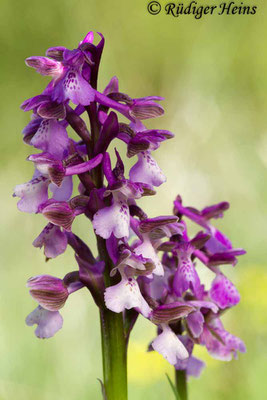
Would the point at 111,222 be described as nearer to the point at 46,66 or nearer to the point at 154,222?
the point at 154,222

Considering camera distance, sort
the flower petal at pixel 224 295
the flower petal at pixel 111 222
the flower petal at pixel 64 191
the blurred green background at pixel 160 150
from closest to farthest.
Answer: the flower petal at pixel 111 222 < the flower petal at pixel 64 191 < the flower petal at pixel 224 295 < the blurred green background at pixel 160 150

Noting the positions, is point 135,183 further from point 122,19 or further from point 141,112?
point 122,19

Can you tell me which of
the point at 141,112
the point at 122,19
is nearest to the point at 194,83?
the point at 122,19

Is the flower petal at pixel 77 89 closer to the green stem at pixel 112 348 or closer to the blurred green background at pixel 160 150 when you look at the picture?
the green stem at pixel 112 348

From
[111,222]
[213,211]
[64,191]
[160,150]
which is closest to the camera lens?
[111,222]

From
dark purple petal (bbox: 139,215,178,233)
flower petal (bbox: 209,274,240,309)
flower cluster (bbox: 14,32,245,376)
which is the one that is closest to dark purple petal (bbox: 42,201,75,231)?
flower cluster (bbox: 14,32,245,376)

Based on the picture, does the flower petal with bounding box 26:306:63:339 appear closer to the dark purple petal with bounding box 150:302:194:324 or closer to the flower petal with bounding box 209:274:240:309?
the dark purple petal with bounding box 150:302:194:324

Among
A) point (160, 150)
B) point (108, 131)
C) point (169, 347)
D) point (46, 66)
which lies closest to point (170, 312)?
point (169, 347)

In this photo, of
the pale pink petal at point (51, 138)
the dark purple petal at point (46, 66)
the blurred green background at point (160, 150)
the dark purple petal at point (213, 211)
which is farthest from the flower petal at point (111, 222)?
the blurred green background at point (160, 150)

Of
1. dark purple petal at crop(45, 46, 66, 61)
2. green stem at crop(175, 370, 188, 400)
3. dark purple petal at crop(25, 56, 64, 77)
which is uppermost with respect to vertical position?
dark purple petal at crop(45, 46, 66, 61)
